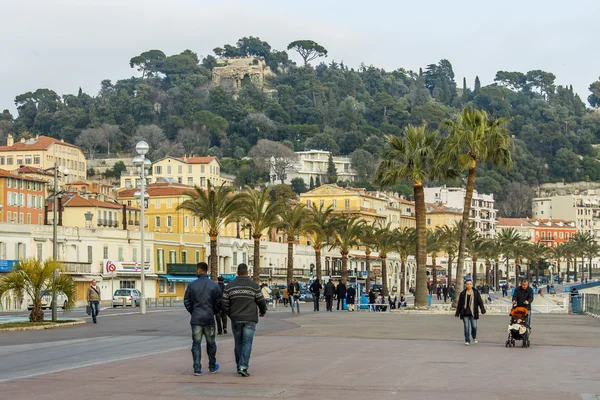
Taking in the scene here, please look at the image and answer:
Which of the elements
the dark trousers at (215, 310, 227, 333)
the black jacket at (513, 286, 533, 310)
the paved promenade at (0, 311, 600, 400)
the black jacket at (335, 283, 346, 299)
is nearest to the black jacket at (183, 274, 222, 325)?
the paved promenade at (0, 311, 600, 400)

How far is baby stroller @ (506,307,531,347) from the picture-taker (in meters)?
24.2

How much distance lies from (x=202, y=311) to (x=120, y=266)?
7074cm

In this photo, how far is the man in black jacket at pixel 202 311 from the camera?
687 inches

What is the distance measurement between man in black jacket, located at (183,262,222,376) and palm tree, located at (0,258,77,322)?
63.3 feet

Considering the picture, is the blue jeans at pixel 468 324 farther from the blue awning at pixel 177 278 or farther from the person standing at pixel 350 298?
the blue awning at pixel 177 278

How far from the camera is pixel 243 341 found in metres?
17.3

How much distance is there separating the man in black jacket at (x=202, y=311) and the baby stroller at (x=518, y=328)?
9.01 m

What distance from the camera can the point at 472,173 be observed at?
58.8 metres

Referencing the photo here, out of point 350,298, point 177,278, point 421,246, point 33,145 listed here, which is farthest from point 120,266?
point 33,145

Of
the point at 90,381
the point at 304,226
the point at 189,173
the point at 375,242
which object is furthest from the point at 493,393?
the point at 189,173

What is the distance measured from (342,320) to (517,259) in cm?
12047

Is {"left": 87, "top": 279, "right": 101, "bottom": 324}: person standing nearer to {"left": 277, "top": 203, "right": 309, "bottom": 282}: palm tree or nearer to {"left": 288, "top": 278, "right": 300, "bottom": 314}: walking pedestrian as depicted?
{"left": 288, "top": 278, "right": 300, "bottom": 314}: walking pedestrian

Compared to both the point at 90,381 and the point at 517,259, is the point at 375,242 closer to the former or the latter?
the point at 517,259

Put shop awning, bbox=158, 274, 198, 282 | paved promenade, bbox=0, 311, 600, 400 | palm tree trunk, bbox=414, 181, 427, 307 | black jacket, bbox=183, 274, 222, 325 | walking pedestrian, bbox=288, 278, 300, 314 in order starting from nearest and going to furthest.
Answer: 1. paved promenade, bbox=0, 311, 600, 400
2. black jacket, bbox=183, 274, 222, 325
3. walking pedestrian, bbox=288, 278, 300, 314
4. palm tree trunk, bbox=414, 181, 427, 307
5. shop awning, bbox=158, 274, 198, 282
